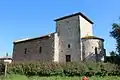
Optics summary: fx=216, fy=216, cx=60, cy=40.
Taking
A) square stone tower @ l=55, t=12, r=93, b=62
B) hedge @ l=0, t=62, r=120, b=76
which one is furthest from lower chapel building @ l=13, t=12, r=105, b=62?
hedge @ l=0, t=62, r=120, b=76

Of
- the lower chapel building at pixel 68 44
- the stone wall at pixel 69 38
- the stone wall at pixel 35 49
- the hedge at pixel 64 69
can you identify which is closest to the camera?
the hedge at pixel 64 69

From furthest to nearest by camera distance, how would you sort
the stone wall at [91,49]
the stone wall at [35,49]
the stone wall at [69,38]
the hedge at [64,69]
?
the stone wall at [35,49], the stone wall at [69,38], the stone wall at [91,49], the hedge at [64,69]

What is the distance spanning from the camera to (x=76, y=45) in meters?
42.5

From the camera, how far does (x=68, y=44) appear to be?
43.6 m

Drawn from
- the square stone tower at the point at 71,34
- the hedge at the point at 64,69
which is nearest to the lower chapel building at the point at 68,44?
the square stone tower at the point at 71,34

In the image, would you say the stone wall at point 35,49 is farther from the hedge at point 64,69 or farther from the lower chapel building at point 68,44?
the hedge at point 64,69

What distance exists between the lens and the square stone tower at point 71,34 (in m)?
42.5

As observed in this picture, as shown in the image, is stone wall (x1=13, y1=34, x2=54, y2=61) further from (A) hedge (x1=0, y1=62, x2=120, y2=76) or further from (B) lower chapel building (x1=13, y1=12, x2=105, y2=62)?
(A) hedge (x1=0, y1=62, x2=120, y2=76)

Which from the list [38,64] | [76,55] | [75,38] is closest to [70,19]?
[75,38]

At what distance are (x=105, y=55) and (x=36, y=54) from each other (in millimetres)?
14164

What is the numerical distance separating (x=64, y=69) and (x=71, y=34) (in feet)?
49.2

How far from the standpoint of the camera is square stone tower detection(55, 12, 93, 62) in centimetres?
4253

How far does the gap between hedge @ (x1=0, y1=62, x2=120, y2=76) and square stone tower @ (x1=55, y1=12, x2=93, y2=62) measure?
11794mm

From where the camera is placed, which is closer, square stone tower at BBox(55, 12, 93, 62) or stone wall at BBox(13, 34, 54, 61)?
square stone tower at BBox(55, 12, 93, 62)
